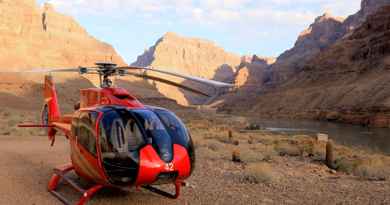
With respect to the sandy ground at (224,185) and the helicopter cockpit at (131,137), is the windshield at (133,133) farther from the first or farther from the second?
the sandy ground at (224,185)

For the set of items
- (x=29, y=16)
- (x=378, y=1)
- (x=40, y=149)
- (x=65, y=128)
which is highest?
(x=378, y=1)

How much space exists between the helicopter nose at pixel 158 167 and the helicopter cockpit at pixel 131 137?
7 centimetres

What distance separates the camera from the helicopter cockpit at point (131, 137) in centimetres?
717

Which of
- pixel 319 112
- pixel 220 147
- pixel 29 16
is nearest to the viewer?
pixel 220 147

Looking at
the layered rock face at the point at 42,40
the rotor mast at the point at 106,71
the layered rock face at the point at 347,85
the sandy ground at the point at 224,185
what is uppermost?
the layered rock face at the point at 42,40

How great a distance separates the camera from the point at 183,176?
7410mm

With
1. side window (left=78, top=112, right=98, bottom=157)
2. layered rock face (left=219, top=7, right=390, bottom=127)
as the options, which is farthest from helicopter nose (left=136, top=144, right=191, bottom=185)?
layered rock face (left=219, top=7, right=390, bottom=127)

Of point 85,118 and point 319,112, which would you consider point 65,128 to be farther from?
point 319,112

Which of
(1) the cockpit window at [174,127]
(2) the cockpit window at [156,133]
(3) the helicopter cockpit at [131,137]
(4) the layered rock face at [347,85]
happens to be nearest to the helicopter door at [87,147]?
(3) the helicopter cockpit at [131,137]

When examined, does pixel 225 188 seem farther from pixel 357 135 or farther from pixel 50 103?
pixel 357 135

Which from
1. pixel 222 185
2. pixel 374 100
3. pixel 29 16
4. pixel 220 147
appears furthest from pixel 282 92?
pixel 222 185

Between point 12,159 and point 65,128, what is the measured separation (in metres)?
3.84

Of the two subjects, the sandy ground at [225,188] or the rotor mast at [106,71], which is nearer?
the sandy ground at [225,188]

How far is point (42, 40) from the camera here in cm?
14225
